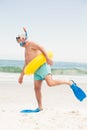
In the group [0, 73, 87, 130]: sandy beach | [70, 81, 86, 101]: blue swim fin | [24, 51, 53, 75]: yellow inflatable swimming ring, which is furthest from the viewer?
[70, 81, 86, 101]: blue swim fin

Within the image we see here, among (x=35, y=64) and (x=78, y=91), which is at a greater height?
(x=35, y=64)

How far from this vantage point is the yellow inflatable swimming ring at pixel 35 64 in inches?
266

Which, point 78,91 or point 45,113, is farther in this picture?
point 78,91

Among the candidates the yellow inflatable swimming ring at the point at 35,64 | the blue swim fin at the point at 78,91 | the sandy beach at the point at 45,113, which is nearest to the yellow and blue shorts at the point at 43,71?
the yellow inflatable swimming ring at the point at 35,64

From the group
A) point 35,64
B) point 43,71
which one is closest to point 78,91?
point 43,71

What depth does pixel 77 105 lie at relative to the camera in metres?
8.12

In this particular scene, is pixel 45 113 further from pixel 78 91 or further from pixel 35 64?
pixel 35 64

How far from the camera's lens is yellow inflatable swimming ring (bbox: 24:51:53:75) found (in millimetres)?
6766

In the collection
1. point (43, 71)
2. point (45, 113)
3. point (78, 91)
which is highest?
point (43, 71)

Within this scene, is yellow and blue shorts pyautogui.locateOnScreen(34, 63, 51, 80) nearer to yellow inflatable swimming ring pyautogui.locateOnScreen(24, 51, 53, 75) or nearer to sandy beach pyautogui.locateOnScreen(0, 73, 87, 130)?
yellow inflatable swimming ring pyautogui.locateOnScreen(24, 51, 53, 75)

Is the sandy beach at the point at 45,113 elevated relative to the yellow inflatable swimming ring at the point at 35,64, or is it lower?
lower

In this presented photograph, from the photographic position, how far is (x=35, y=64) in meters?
6.79

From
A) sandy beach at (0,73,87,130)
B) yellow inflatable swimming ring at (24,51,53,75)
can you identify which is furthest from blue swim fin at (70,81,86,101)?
yellow inflatable swimming ring at (24,51,53,75)

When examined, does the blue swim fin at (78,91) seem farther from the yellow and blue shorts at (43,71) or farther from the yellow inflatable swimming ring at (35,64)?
the yellow inflatable swimming ring at (35,64)
